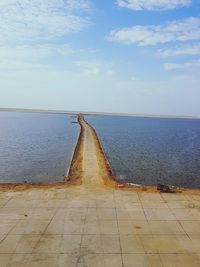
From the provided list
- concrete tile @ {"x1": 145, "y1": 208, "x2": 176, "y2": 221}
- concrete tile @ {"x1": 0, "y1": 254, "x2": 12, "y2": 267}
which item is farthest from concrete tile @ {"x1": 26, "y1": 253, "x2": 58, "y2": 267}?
concrete tile @ {"x1": 145, "y1": 208, "x2": 176, "y2": 221}

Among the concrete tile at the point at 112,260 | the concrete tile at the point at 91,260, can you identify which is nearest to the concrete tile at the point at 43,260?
the concrete tile at the point at 91,260

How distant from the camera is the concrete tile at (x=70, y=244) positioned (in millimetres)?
15305

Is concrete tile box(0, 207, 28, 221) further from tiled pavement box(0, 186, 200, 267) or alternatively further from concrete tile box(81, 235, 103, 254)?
concrete tile box(81, 235, 103, 254)

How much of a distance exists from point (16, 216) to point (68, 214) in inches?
113

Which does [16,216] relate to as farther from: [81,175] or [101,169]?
[101,169]

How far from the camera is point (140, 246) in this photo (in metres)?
15.8

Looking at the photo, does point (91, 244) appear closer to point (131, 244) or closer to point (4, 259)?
point (131, 244)

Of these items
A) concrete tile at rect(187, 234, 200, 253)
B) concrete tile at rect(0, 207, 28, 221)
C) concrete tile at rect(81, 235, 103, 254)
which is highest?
concrete tile at rect(187, 234, 200, 253)

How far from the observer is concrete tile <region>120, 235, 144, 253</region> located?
607 inches

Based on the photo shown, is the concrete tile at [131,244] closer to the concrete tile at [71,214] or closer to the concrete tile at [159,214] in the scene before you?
the concrete tile at [159,214]

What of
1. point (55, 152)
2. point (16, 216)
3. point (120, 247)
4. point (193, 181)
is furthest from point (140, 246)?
point (55, 152)

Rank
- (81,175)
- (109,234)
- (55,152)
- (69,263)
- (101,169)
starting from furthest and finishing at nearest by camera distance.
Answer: (55,152), (101,169), (81,175), (109,234), (69,263)

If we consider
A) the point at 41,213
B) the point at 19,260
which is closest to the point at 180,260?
the point at 19,260

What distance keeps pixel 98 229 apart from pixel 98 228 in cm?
13
